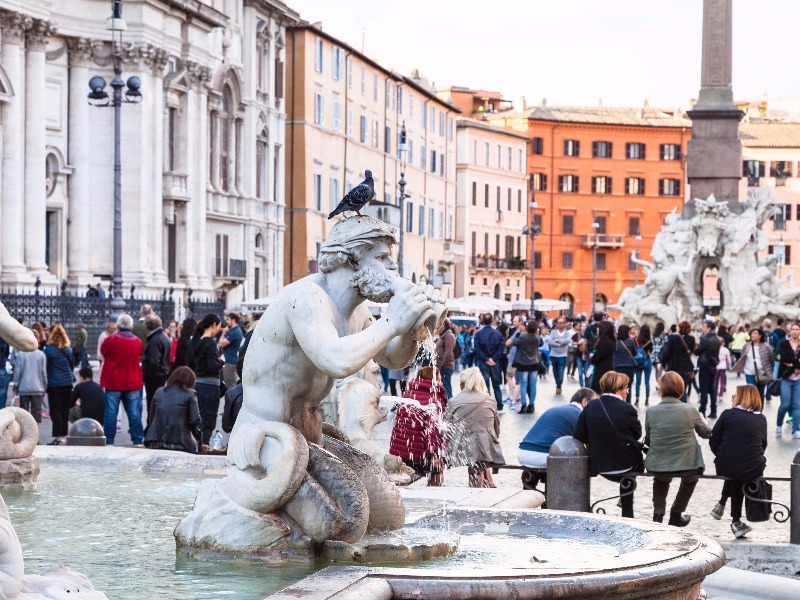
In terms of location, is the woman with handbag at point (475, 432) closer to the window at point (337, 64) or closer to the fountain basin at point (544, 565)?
the fountain basin at point (544, 565)

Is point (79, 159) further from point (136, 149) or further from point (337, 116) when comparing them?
point (337, 116)

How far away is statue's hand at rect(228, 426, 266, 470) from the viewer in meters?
6.26

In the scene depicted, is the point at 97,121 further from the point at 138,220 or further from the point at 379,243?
the point at 379,243

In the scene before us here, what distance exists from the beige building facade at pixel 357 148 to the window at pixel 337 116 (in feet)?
0.13

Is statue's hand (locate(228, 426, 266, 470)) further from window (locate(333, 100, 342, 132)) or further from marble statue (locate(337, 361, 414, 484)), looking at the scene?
window (locate(333, 100, 342, 132))

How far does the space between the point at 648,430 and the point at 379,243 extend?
506cm

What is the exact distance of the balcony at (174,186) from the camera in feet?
140

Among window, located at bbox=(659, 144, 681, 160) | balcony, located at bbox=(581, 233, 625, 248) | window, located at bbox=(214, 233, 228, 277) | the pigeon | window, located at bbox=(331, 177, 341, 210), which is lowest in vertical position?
the pigeon

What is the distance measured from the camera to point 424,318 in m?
5.98

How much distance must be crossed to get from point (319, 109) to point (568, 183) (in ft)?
124

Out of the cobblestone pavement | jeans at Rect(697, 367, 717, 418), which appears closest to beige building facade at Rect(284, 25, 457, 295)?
jeans at Rect(697, 367, 717, 418)

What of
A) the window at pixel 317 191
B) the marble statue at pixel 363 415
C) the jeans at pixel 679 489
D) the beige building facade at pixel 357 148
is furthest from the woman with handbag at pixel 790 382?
the window at pixel 317 191

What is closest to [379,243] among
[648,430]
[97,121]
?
[648,430]

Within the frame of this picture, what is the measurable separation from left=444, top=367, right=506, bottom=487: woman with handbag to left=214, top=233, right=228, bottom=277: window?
36.4 metres
